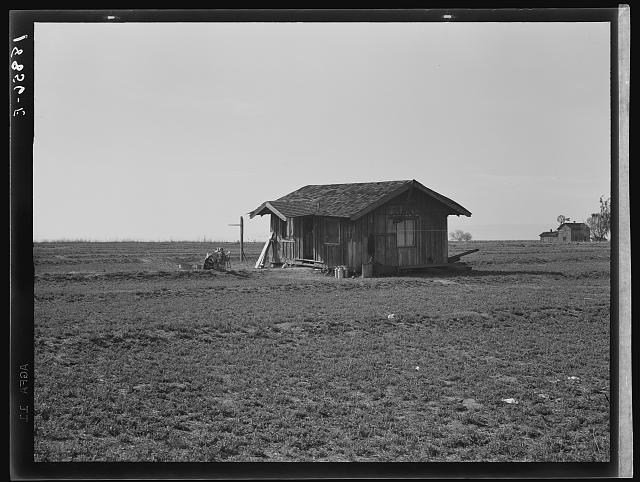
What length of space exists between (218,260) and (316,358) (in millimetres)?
1709

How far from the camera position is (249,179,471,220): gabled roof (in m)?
6.35

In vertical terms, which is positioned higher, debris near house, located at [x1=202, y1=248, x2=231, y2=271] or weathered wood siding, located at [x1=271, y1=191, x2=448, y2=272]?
weathered wood siding, located at [x1=271, y1=191, x2=448, y2=272]

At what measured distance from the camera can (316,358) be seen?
20.0 feet

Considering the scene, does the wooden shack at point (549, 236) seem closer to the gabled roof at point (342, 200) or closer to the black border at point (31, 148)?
the black border at point (31, 148)

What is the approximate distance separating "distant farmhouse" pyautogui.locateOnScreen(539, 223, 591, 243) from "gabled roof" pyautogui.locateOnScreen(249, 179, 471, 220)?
2.94ft

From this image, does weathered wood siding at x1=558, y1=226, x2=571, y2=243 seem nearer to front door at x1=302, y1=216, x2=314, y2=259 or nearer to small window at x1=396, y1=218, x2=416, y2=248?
small window at x1=396, y1=218, x2=416, y2=248

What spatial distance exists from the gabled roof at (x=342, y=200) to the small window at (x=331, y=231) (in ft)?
0.83

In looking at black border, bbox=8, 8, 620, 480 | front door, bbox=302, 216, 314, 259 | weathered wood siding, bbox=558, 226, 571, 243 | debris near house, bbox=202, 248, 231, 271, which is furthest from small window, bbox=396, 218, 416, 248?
black border, bbox=8, 8, 620, 480

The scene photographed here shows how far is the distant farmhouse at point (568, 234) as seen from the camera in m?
5.90

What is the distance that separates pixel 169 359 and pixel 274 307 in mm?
1402

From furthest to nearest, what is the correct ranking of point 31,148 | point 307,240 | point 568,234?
1. point 307,240
2. point 568,234
3. point 31,148

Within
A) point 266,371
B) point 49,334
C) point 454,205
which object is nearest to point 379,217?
point 454,205

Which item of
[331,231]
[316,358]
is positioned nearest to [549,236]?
[331,231]

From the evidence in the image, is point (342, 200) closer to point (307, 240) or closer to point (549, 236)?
point (307, 240)
